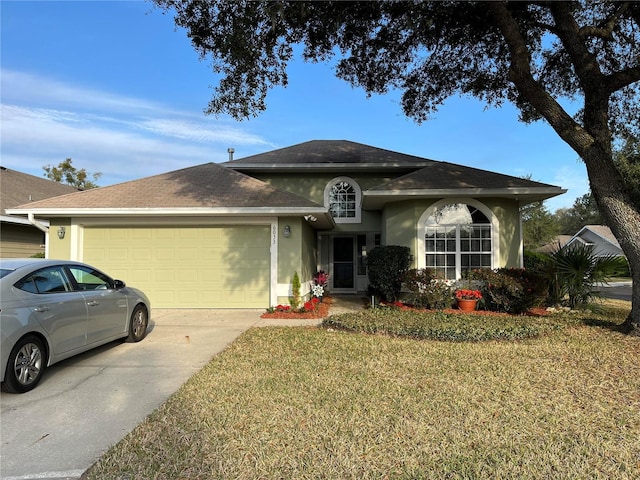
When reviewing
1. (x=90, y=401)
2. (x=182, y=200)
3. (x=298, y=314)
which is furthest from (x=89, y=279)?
(x=298, y=314)

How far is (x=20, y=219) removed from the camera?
12828 millimetres

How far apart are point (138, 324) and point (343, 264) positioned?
9.23 meters

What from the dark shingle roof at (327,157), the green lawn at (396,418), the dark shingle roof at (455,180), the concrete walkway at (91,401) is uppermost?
the dark shingle roof at (327,157)

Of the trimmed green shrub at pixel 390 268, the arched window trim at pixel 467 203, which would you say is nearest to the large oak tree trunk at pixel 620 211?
the arched window trim at pixel 467 203

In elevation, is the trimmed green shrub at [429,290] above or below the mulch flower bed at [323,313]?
above

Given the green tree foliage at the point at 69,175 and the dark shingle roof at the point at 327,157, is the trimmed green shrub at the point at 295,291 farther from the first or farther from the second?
the green tree foliage at the point at 69,175

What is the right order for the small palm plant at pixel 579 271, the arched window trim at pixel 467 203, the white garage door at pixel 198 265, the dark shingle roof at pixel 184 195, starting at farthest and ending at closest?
1. the arched window trim at pixel 467 203
2. the white garage door at pixel 198 265
3. the dark shingle roof at pixel 184 195
4. the small palm plant at pixel 579 271

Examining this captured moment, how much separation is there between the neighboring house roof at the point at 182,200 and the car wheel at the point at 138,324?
359 centimetres

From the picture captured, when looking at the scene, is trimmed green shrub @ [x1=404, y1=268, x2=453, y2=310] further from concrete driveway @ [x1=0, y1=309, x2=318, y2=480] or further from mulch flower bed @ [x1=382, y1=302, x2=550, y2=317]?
concrete driveway @ [x1=0, y1=309, x2=318, y2=480]

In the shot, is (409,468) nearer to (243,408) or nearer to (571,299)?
(243,408)

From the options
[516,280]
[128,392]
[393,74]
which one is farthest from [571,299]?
[128,392]

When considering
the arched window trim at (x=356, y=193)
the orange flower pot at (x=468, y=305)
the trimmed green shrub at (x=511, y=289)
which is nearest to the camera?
the trimmed green shrub at (x=511, y=289)

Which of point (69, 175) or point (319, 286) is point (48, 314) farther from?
point (69, 175)

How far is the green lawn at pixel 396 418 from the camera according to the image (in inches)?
116
